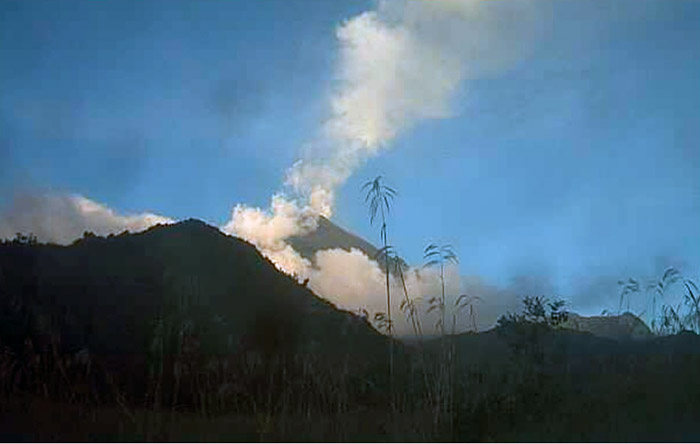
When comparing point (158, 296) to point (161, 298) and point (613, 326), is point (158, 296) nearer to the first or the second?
point (161, 298)

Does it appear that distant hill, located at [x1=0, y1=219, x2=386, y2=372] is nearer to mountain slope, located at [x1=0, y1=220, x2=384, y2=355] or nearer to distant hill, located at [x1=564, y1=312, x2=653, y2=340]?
mountain slope, located at [x1=0, y1=220, x2=384, y2=355]

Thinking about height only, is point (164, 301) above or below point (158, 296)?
below

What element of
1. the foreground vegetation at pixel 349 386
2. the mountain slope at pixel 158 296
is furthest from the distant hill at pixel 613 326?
the mountain slope at pixel 158 296

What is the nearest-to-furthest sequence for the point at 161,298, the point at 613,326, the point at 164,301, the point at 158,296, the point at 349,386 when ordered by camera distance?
the point at 613,326 → the point at 349,386 → the point at 164,301 → the point at 161,298 → the point at 158,296

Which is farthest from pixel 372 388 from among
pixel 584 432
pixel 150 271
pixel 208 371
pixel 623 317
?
pixel 150 271

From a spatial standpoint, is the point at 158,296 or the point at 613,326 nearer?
the point at 613,326

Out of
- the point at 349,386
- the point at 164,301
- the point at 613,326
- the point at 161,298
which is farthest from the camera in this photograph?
the point at 161,298

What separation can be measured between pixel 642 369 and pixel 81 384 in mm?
5599

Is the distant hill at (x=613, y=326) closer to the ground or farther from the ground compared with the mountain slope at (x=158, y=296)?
closer to the ground

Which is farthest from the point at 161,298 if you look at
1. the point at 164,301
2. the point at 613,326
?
the point at 613,326

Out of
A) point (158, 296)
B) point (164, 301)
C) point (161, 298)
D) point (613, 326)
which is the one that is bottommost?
point (613, 326)

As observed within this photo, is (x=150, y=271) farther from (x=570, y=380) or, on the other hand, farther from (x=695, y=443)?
(x=695, y=443)

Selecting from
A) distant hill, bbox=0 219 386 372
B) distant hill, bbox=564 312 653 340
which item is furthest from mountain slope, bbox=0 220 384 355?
distant hill, bbox=564 312 653 340

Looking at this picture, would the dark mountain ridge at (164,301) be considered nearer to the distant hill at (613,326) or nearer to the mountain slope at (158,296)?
the mountain slope at (158,296)
